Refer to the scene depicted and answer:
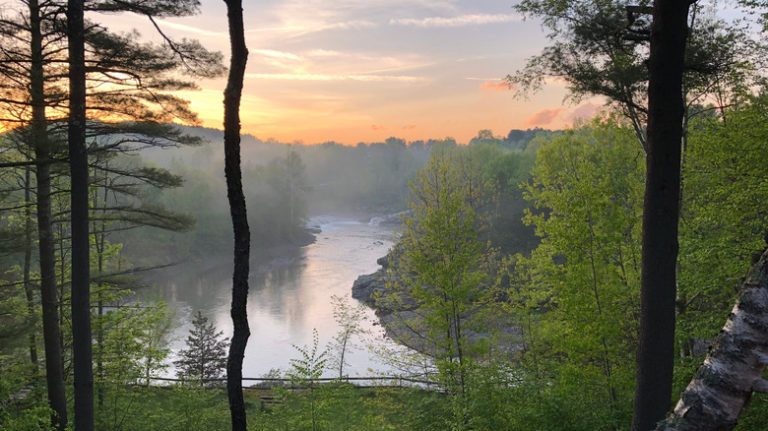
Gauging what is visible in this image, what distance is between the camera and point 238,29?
20.3ft

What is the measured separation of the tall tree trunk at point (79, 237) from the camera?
25.8ft

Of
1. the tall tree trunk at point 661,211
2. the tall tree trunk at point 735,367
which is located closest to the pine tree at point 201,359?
the tall tree trunk at point 661,211

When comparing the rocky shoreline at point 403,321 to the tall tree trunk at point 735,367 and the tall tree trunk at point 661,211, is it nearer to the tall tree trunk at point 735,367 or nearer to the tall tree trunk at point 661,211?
the tall tree trunk at point 661,211

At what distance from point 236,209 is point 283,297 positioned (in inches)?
1248

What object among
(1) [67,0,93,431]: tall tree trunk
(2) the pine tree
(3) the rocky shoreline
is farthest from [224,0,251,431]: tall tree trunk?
(2) the pine tree

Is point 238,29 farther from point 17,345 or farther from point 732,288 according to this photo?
point 732,288

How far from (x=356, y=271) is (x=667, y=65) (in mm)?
41763

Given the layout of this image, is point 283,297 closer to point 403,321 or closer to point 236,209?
point 403,321

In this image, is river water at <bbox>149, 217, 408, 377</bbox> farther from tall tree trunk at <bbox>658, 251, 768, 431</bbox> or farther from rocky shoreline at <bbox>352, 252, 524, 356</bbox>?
tall tree trunk at <bbox>658, 251, 768, 431</bbox>

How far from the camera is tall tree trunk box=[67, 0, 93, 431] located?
310 inches

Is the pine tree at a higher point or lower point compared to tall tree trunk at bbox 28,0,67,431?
lower

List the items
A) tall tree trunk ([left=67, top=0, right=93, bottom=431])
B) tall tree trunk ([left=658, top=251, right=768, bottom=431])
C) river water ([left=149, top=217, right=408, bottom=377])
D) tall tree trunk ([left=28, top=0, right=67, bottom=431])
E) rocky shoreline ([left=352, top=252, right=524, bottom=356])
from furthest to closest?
river water ([left=149, top=217, right=408, bottom=377]) → rocky shoreline ([left=352, top=252, right=524, bottom=356]) → tall tree trunk ([left=28, top=0, right=67, bottom=431]) → tall tree trunk ([left=67, top=0, right=93, bottom=431]) → tall tree trunk ([left=658, top=251, right=768, bottom=431])

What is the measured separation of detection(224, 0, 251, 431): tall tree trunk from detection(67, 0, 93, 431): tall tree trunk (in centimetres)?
321

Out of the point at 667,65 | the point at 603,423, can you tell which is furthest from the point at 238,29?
the point at 603,423
